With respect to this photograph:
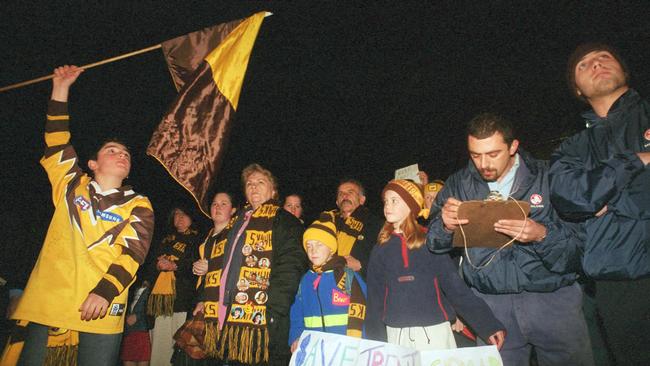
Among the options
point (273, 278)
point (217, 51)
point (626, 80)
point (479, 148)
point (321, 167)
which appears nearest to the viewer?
point (626, 80)

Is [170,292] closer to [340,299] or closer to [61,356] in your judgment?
[61,356]

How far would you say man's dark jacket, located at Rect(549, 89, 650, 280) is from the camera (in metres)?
1.83

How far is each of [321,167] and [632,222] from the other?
9.77 metres

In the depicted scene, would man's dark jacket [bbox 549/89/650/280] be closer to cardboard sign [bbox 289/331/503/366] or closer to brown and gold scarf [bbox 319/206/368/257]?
cardboard sign [bbox 289/331/503/366]

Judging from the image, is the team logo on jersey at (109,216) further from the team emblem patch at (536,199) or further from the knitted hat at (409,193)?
the team emblem patch at (536,199)

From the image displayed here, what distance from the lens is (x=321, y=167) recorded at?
1144 cm

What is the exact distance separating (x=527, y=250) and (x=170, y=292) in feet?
16.8

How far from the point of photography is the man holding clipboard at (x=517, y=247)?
2197 millimetres

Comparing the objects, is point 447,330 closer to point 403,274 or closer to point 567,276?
point 403,274

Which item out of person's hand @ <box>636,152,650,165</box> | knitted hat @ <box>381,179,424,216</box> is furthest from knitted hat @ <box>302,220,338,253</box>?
person's hand @ <box>636,152,650,165</box>

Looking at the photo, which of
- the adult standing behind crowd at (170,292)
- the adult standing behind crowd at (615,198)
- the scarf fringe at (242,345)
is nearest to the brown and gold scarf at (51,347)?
the scarf fringe at (242,345)

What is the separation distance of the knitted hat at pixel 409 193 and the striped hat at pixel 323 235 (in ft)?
2.84

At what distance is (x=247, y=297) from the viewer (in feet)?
11.0

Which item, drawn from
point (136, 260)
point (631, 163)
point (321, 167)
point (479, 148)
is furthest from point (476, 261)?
point (321, 167)
